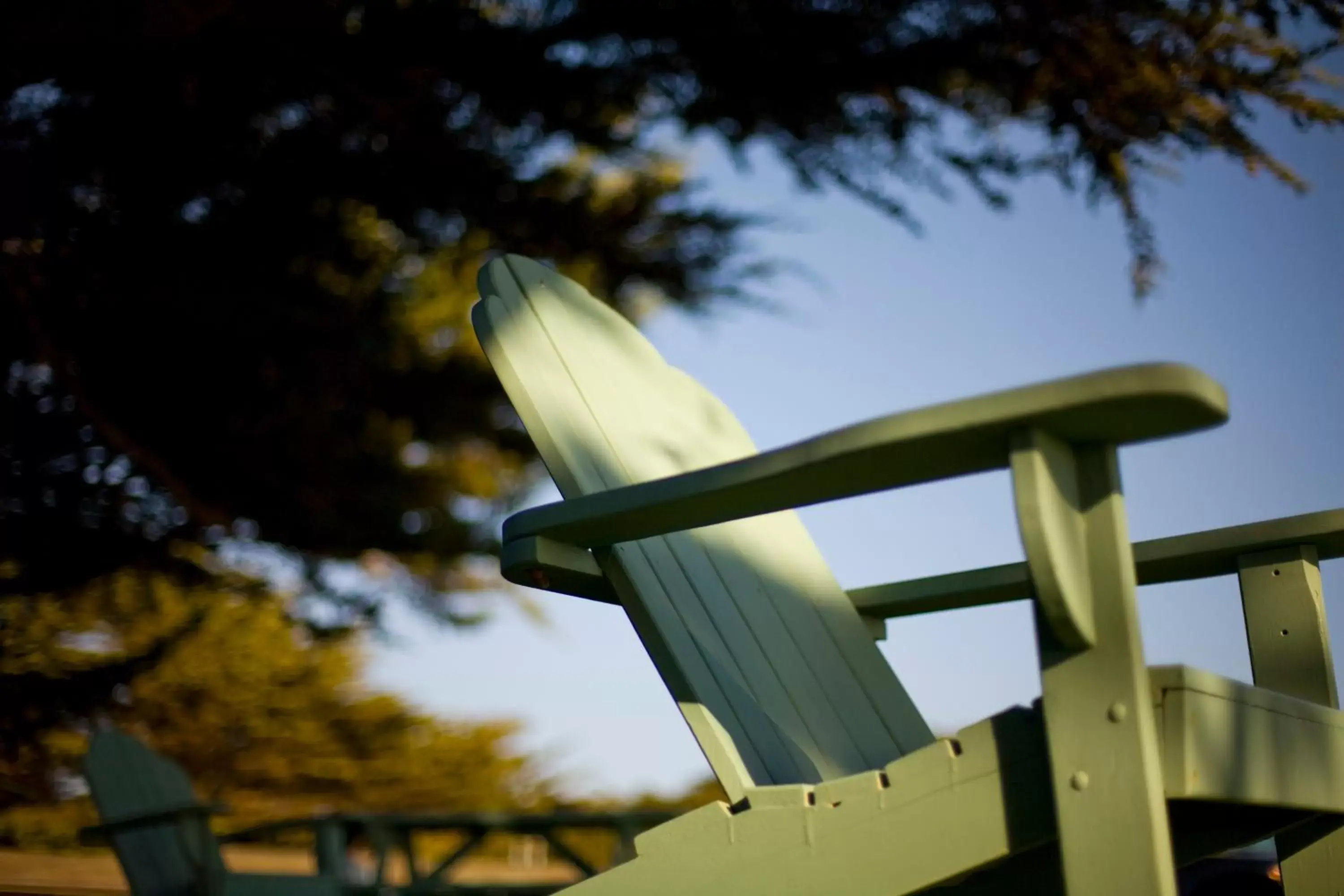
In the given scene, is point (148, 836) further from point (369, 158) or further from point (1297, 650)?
point (1297, 650)

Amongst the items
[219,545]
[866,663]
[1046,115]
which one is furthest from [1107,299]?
[866,663]

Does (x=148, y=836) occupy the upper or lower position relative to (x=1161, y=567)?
lower

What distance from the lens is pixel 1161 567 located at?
1.32 m

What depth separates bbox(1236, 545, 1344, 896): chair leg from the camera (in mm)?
1139

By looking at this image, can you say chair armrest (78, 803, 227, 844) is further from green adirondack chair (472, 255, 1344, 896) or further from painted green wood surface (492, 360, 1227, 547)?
painted green wood surface (492, 360, 1227, 547)

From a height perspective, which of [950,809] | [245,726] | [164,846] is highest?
[245,726]

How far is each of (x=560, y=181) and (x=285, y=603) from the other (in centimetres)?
262

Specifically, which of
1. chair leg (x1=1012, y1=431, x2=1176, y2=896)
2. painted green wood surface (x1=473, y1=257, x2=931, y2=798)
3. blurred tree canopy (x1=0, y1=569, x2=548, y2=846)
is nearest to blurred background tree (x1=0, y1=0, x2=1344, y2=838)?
blurred tree canopy (x1=0, y1=569, x2=548, y2=846)

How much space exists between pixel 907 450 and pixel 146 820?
250 cm

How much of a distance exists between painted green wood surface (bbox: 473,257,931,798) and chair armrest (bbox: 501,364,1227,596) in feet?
0.34

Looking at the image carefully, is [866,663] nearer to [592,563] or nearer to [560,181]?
[592,563]

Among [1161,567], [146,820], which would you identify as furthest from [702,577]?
[146,820]

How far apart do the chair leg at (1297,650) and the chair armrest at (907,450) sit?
545 millimetres

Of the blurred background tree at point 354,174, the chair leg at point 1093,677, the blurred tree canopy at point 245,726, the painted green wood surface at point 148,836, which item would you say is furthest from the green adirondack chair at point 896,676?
the blurred tree canopy at point 245,726
